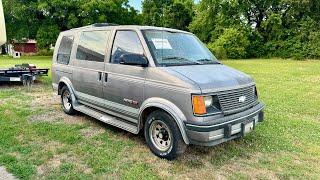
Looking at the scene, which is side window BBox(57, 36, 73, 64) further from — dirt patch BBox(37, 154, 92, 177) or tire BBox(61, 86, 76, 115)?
dirt patch BBox(37, 154, 92, 177)

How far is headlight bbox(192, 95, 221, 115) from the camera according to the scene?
13.9 feet

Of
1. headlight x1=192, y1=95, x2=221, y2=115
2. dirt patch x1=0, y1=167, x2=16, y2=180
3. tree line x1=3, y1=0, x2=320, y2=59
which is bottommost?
dirt patch x1=0, y1=167, x2=16, y2=180

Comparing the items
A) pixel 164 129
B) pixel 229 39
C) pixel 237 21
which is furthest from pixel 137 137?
pixel 237 21

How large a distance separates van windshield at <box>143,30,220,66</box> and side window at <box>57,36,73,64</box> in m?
2.35

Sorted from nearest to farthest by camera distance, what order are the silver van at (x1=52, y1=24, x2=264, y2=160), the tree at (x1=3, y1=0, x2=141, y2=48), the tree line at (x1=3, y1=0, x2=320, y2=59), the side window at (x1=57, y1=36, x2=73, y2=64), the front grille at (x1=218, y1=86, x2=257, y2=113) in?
1. the silver van at (x1=52, y1=24, x2=264, y2=160)
2. the front grille at (x1=218, y1=86, x2=257, y2=113)
3. the side window at (x1=57, y1=36, x2=73, y2=64)
4. the tree at (x1=3, y1=0, x2=141, y2=48)
5. the tree line at (x1=3, y1=0, x2=320, y2=59)

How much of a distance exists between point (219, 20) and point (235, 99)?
3675cm

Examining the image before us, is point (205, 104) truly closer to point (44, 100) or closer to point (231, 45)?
point (44, 100)

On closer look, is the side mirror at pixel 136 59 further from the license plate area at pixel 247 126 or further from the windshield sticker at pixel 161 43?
the license plate area at pixel 247 126

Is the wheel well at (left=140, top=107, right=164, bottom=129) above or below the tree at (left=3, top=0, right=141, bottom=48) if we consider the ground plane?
below

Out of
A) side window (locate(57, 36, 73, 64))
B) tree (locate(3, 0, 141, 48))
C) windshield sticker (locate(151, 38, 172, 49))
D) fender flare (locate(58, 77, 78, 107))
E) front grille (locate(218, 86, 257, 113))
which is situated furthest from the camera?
tree (locate(3, 0, 141, 48))

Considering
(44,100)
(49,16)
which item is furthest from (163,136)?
(49,16)

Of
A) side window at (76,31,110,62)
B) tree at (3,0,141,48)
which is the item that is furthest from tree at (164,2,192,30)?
side window at (76,31,110,62)

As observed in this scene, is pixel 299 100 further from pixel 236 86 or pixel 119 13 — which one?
pixel 119 13

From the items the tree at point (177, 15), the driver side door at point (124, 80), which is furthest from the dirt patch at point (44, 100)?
the tree at point (177, 15)
